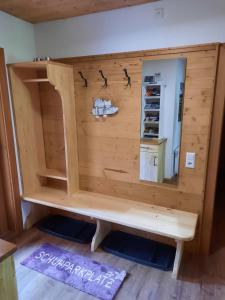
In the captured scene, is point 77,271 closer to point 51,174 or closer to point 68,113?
point 51,174

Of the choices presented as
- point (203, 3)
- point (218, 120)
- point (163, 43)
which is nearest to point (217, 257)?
point (218, 120)

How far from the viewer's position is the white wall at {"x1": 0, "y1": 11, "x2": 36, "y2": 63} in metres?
2.21

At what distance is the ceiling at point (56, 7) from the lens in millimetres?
1918

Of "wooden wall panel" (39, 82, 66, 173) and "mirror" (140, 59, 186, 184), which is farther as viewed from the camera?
"wooden wall panel" (39, 82, 66, 173)

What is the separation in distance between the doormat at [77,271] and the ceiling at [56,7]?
237cm

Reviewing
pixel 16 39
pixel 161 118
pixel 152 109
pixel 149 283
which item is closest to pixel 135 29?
pixel 152 109

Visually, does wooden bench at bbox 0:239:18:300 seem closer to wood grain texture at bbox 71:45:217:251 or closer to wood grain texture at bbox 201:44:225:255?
wood grain texture at bbox 71:45:217:251

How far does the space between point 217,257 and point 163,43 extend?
2.10 meters

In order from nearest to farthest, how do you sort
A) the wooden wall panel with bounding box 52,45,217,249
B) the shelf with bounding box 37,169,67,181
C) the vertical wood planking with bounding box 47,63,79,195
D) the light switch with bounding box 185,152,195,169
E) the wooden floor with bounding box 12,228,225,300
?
1. the wooden floor with bounding box 12,228,225,300
2. the wooden wall panel with bounding box 52,45,217,249
3. the light switch with bounding box 185,152,195,169
4. the vertical wood planking with bounding box 47,63,79,195
5. the shelf with bounding box 37,169,67,181

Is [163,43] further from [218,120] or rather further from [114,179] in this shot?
[114,179]

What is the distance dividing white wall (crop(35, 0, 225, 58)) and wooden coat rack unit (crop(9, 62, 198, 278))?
315 mm

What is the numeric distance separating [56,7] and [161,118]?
1416 mm

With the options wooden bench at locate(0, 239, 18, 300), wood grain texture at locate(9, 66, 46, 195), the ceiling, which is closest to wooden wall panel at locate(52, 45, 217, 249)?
the ceiling

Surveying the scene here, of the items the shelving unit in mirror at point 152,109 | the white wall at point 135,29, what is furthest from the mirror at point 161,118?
the white wall at point 135,29
